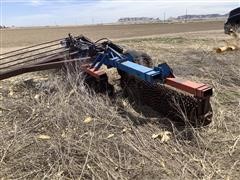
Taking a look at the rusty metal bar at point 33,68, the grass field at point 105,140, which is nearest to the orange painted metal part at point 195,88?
the grass field at point 105,140

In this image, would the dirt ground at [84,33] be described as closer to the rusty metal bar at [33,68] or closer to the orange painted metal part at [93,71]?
the rusty metal bar at [33,68]

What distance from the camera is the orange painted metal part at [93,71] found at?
6168 mm

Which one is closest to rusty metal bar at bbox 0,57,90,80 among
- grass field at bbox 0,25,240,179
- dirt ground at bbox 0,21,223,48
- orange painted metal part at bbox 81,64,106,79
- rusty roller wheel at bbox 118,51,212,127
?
orange painted metal part at bbox 81,64,106,79

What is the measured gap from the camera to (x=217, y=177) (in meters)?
3.79

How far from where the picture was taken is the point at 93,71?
6328 millimetres

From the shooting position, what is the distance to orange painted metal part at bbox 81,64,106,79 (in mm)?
6168

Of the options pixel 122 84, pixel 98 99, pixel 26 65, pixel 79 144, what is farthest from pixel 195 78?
pixel 79 144

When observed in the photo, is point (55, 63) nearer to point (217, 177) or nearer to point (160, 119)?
point (160, 119)

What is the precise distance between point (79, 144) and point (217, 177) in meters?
1.49

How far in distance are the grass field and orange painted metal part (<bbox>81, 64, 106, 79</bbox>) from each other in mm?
295

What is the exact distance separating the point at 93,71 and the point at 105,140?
208 cm

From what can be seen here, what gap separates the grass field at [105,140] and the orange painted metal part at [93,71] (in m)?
0.30

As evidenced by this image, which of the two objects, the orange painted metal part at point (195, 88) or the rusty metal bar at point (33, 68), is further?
the rusty metal bar at point (33, 68)

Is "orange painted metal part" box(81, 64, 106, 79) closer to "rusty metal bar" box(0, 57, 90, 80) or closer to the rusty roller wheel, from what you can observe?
"rusty metal bar" box(0, 57, 90, 80)
